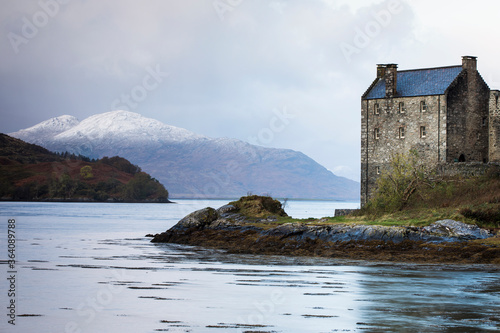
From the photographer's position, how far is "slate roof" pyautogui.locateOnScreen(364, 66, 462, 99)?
54.6 metres

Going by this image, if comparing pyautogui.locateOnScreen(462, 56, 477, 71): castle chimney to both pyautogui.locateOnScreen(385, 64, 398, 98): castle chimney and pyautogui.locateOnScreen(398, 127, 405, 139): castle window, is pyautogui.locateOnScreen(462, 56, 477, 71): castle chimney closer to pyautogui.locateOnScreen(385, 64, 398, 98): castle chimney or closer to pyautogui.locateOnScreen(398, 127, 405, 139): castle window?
pyautogui.locateOnScreen(385, 64, 398, 98): castle chimney

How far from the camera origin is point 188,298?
79.4ft

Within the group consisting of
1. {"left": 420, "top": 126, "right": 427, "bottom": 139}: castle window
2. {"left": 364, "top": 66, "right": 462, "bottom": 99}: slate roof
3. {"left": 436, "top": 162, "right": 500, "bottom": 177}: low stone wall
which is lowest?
{"left": 436, "top": 162, "right": 500, "bottom": 177}: low stone wall

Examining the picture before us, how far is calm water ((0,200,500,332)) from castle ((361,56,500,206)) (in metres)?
20.6

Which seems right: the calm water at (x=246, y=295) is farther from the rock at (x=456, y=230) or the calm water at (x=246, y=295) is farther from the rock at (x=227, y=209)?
Answer: the rock at (x=227, y=209)

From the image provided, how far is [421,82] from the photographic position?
5619cm

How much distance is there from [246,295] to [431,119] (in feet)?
109

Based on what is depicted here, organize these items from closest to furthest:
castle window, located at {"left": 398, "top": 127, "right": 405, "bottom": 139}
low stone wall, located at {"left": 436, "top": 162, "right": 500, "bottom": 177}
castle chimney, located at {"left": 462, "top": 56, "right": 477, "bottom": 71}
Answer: low stone wall, located at {"left": 436, "top": 162, "right": 500, "bottom": 177}, castle chimney, located at {"left": 462, "top": 56, "right": 477, "bottom": 71}, castle window, located at {"left": 398, "top": 127, "right": 405, "bottom": 139}

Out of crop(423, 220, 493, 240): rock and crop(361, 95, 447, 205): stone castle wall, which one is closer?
crop(423, 220, 493, 240): rock

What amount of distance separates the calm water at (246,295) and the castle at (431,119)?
20.6 m
